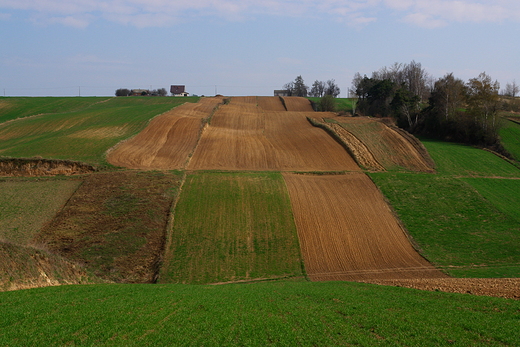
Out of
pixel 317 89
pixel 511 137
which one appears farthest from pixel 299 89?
pixel 511 137

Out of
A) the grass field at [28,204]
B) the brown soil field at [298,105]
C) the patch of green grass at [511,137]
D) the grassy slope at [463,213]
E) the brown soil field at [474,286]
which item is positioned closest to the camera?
the brown soil field at [474,286]

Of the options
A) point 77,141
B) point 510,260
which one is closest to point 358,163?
point 510,260

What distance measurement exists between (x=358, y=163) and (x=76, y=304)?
3687 cm

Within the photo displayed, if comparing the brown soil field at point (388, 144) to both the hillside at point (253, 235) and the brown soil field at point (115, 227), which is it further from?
the brown soil field at point (115, 227)

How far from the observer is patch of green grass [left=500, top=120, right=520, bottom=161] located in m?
53.2

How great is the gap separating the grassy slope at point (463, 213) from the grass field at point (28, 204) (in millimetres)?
28421

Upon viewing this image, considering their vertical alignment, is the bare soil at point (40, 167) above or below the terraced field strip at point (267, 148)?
below

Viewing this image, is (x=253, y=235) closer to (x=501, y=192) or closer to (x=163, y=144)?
(x=163, y=144)

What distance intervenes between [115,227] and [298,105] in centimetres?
8045

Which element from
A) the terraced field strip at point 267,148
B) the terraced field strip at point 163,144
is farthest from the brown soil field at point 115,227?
the terraced field strip at point 267,148

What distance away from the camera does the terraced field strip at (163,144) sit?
1645 inches

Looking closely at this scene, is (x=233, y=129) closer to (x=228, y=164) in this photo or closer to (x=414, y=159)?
(x=228, y=164)

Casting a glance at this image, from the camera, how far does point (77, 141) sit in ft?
153

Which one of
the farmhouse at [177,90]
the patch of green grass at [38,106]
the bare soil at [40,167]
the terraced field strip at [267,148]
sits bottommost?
the bare soil at [40,167]
